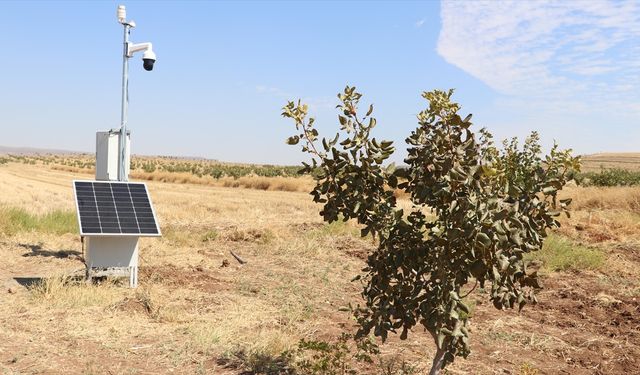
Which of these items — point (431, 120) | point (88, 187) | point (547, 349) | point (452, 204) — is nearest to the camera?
point (452, 204)

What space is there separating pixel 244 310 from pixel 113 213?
2.51 metres

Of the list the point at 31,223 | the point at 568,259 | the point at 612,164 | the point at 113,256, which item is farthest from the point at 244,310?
the point at 612,164

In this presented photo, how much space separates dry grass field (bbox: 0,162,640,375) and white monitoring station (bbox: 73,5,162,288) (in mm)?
365

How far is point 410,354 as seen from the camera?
235 inches

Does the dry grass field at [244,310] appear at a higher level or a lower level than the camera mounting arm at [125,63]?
lower

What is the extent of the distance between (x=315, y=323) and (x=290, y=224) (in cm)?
918

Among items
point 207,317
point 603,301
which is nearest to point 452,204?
point 207,317

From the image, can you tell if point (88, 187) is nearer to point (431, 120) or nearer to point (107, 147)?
point (107, 147)

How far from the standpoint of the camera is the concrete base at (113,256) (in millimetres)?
8102

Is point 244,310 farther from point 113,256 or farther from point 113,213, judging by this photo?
point 113,213

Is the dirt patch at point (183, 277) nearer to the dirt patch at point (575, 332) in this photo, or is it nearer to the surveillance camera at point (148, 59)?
the surveillance camera at point (148, 59)

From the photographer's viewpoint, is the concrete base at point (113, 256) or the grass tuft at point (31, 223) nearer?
the concrete base at point (113, 256)

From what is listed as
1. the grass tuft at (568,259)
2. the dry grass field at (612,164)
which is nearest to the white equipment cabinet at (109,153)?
the grass tuft at (568,259)

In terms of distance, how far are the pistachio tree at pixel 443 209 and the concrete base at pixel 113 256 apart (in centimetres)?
482
